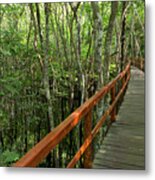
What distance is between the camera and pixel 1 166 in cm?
250

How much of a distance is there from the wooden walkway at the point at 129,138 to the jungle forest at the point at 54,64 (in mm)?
115

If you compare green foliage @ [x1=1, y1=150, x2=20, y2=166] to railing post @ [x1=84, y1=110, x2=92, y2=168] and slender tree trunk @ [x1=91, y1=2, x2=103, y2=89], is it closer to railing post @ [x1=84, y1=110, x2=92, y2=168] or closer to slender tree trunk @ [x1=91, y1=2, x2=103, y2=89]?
railing post @ [x1=84, y1=110, x2=92, y2=168]

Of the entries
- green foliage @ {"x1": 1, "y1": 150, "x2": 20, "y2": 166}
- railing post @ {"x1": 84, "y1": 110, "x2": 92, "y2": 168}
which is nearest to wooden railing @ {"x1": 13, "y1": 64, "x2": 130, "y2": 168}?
railing post @ {"x1": 84, "y1": 110, "x2": 92, "y2": 168}

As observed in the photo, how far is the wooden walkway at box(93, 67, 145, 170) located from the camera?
91.2 inches

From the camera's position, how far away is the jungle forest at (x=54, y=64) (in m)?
2.47

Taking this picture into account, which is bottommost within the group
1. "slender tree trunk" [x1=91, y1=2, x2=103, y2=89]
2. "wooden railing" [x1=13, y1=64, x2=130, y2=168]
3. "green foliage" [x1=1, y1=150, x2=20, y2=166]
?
"green foliage" [x1=1, y1=150, x2=20, y2=166]

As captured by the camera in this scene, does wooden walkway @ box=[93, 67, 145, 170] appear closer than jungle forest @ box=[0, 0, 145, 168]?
Yes

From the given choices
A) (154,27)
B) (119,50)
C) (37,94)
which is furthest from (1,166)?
(154,27)

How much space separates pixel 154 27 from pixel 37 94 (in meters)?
0.92

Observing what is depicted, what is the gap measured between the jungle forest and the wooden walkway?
11 centimetres

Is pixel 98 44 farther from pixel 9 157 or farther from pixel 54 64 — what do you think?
pixel 9 157

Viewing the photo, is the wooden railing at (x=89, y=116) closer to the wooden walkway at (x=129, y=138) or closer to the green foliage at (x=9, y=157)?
the wooden walkway at (x=129, y=138)

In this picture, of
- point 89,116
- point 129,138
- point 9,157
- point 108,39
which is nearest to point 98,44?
point 108,39

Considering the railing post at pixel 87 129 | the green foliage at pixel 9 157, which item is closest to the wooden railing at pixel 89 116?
the railing post at pixel 87 129
